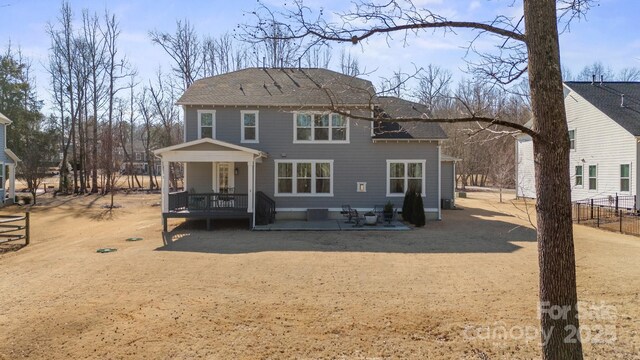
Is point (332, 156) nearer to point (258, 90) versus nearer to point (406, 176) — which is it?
point (406, 176)

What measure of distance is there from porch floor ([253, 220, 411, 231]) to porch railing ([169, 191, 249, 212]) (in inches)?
54.1

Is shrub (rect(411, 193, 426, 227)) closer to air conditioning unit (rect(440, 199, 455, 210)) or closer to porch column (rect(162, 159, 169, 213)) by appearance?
air conditioning unit (rect(440, 199, 455, 210))

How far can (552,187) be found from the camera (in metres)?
3.23

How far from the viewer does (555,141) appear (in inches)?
126

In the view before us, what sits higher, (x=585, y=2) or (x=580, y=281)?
(x=585, y=2)

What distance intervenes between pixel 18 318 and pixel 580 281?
9916mm

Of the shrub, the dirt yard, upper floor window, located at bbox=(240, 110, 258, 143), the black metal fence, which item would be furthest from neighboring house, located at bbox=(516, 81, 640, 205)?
upper floor window, located at bbox=(240, 110, 258, 143)

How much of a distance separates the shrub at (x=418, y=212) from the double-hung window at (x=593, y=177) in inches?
485

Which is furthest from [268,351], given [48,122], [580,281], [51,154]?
[48,122]

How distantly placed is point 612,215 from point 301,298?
1854cm

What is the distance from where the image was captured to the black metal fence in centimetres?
1588

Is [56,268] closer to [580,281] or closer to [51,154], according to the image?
[580,281]

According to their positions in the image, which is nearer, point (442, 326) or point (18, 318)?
point (442, 326)

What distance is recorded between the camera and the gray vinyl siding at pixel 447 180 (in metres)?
24.2
